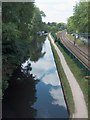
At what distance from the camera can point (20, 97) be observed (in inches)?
943

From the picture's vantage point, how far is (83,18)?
176 ft

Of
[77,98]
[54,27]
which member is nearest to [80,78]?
[77,98]

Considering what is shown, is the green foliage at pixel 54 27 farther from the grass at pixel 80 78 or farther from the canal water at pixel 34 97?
the grass at pixel 80 78

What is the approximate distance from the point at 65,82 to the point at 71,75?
2.82 metres

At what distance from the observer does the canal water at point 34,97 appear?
65.8 feet

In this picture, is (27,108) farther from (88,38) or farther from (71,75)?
(88,38)

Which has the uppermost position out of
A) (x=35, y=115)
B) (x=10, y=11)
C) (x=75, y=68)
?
(x=10, y=11)

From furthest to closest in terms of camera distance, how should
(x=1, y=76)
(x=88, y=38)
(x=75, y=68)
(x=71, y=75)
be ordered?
(x=88, y=38) → (x=75, y=68) → (x=71, y=75) → (x=1, y=76)

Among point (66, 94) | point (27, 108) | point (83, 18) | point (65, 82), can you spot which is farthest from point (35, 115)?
point (83, 18)

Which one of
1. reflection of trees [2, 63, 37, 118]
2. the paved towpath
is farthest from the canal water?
the paved towpath

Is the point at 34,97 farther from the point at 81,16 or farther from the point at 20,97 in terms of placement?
the point at 81,16

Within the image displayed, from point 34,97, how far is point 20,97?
1.15m

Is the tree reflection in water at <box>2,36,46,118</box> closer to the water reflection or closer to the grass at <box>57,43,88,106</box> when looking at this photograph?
the water reflection

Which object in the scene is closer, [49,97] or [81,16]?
[49,97]
